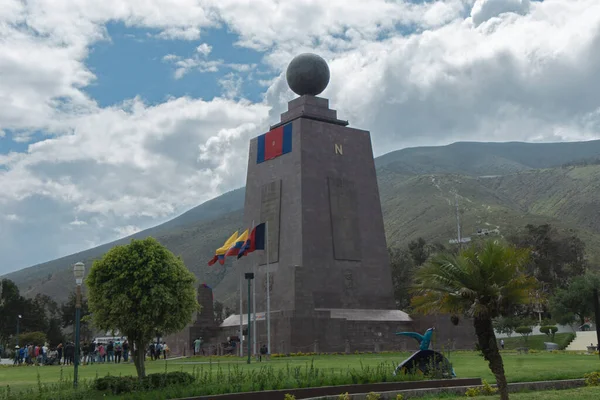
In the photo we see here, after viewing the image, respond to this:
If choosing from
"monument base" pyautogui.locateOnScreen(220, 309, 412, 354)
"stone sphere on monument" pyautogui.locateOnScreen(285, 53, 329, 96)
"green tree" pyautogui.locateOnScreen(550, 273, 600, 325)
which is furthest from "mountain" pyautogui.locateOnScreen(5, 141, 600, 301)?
"stone sphere on monument" pyautogui.locateOnScreen(285, 53, 329, 96)

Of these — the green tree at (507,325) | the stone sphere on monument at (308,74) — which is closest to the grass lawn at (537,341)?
the green tree at (507,325)

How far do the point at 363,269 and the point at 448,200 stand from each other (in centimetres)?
11379

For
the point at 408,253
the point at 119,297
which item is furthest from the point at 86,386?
the point at 408,253

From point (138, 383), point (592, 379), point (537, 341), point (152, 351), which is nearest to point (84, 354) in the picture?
point (152, 351)

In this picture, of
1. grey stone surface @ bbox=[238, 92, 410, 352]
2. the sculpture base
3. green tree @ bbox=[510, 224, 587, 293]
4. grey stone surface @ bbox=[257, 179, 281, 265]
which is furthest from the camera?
green tree @ bbox=[510, 224, 587, 293]

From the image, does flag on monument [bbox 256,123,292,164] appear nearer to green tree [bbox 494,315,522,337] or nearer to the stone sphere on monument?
the stone sphere on monument

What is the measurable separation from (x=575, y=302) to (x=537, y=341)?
6805 mm

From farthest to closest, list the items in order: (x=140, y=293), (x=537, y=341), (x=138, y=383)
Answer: (x=537, y=341)
(x=140, y=293)
(x=138, y=383)

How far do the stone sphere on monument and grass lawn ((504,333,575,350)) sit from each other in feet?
75.0

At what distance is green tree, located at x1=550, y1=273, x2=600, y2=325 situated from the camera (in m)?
54.3

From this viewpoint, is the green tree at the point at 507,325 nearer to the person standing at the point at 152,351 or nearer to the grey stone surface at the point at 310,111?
the grey stone surface at the point at 310,111

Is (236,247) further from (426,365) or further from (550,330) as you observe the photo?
(550,330)

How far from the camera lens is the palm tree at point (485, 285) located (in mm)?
13648

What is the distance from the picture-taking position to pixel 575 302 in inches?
2183
